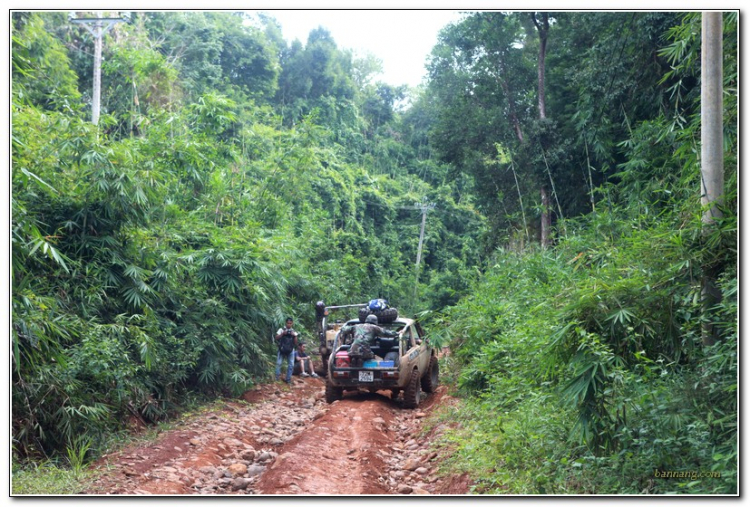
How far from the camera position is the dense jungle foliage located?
19.1 ft

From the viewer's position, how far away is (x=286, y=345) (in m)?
14.1

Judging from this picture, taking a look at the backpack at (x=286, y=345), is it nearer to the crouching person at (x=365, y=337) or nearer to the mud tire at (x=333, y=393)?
the mud tire at (x=333, y=393)

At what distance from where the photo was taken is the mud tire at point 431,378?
12.6 metres

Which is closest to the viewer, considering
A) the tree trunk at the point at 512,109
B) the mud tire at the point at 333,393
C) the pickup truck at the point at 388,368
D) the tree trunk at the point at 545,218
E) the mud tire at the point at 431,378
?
the pickup truck at the point at 388,368

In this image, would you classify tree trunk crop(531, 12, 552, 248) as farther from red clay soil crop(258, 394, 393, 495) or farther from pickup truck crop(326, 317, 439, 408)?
red clay soil crop(258, 394, 393, 495)

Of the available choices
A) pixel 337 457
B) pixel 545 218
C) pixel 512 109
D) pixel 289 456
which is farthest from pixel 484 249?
pixel 289 456

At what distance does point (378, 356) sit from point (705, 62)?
7235 mm

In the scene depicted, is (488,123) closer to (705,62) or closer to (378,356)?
(378,356)

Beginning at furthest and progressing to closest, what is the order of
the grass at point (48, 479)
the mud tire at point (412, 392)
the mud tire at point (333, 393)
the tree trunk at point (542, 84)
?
the tree trunk at point (542, 84)
the mud tire at point (333, 393)
the mud tire at point (412, 392)
the grass at point (48, 479)

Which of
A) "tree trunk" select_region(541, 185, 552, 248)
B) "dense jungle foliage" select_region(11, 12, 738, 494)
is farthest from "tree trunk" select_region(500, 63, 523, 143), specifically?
"tree trunk" select_region(541, 185, 552, 248)

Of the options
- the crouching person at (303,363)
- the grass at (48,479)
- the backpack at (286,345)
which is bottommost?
the crouching person at (303,363)

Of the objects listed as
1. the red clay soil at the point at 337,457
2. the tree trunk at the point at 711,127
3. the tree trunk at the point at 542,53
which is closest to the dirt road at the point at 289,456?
the red clay soil at the point at 337,457

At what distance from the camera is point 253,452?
835cm

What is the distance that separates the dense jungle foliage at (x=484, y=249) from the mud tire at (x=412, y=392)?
0.87 m
